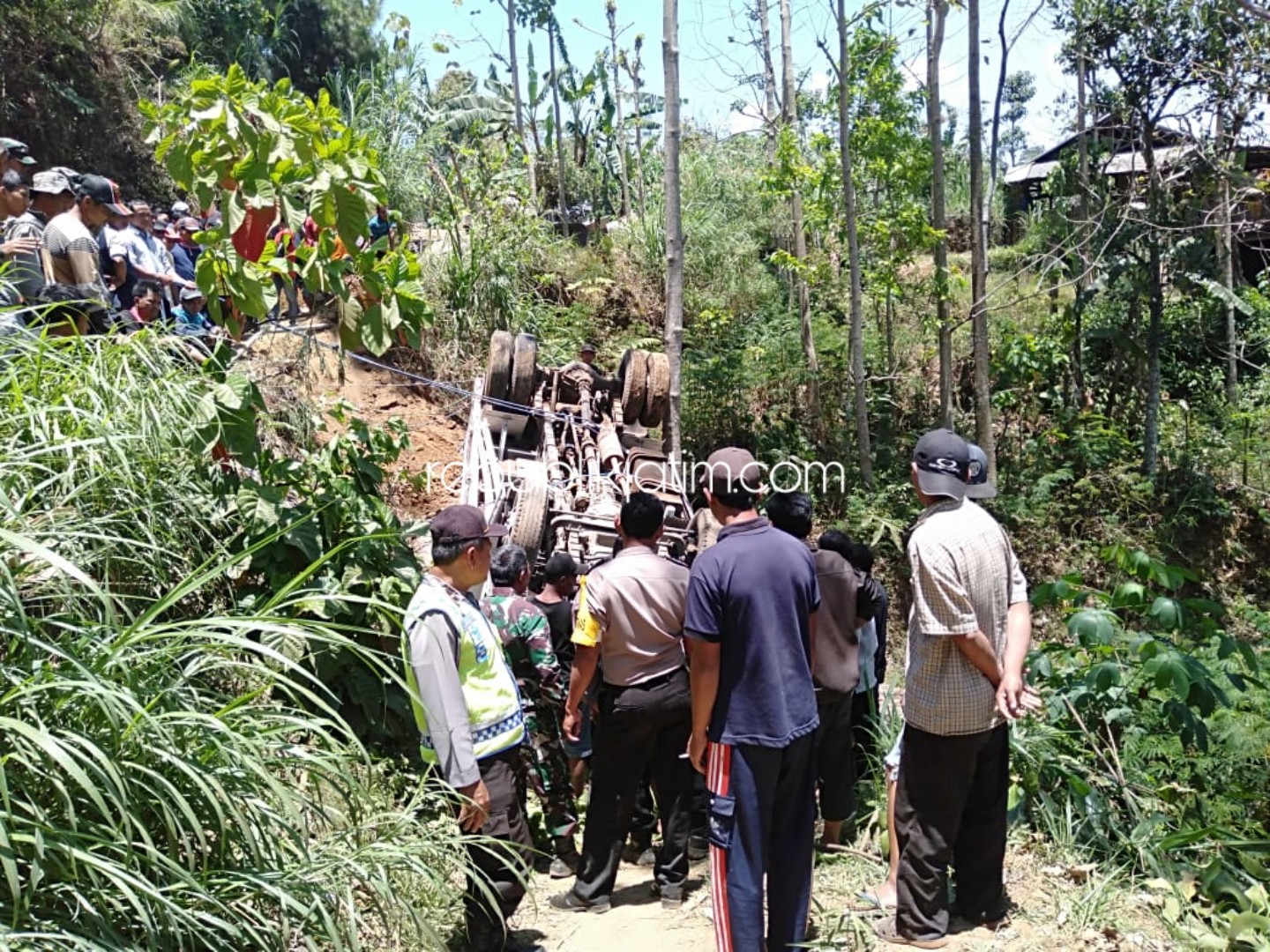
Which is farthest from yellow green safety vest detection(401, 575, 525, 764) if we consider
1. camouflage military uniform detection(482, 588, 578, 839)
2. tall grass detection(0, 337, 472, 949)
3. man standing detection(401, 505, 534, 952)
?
camouflage military uniform detection(482, 588, 578, 839)

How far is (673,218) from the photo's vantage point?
980 cm

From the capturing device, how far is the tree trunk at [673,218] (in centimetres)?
969

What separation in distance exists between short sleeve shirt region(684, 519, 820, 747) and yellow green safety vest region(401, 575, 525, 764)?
0.69 m

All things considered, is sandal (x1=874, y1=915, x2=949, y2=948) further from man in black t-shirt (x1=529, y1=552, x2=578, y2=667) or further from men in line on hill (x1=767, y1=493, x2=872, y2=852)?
man in black t-shirt (x1=529, y1=552, x2=578, y2=667)

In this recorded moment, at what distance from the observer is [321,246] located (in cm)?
419

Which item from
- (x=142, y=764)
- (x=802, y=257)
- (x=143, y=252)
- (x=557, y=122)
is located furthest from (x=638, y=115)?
(x=142, y=764)

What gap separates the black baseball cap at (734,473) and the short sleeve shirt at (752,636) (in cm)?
21

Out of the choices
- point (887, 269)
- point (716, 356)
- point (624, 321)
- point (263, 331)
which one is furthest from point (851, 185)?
point (263, 331)

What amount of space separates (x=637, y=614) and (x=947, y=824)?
1376mm

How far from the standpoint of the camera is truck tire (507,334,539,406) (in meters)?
9.00

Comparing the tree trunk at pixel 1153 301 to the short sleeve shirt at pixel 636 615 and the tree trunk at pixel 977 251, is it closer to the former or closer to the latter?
the tree trunk at pixel 977 251

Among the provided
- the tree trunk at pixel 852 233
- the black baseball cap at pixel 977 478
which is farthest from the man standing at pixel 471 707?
the tree trunk at pixel 852 233

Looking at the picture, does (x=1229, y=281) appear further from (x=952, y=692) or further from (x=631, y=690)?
(x=631, y=690)

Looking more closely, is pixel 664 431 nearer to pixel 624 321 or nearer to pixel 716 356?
pixel 716 356
